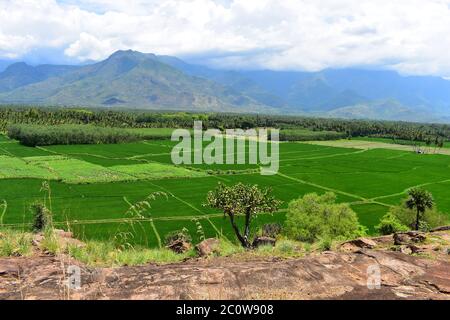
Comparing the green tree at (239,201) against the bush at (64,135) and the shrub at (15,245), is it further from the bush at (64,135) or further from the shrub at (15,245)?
the bush at (64,135)

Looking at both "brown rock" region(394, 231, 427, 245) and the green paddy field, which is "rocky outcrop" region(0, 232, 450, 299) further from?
the green paddy field

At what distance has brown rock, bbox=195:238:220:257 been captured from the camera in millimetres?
14828

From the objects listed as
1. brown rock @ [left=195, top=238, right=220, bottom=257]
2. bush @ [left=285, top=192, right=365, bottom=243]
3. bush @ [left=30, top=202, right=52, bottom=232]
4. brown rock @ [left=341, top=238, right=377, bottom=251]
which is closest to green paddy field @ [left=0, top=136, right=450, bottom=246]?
bush @ [left=30, top=202, right=52, bottom=232]

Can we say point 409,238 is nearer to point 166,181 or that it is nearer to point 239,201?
point 239,201

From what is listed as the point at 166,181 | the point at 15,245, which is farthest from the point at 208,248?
the point at 166,181

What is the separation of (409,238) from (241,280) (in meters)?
8.63

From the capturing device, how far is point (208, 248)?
15.4 m

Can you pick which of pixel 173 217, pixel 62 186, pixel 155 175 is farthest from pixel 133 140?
pixel 173 217

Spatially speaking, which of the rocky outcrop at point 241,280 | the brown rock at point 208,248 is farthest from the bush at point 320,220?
the rocky outcrop at point 241,280

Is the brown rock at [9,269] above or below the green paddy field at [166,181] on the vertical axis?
above

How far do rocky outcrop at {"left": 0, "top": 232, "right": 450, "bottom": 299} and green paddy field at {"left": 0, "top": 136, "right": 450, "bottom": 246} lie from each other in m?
33.5

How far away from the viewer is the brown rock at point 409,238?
15.7 meters

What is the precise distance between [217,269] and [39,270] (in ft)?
13.9

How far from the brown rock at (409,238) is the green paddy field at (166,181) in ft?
103
